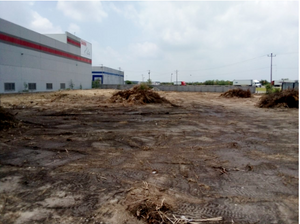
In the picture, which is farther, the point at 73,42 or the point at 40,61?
the point at 73,42

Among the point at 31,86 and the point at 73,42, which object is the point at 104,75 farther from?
the point at 31,86

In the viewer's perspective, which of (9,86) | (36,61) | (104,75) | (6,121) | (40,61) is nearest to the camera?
(6,121)

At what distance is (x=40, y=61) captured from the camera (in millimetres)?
34719

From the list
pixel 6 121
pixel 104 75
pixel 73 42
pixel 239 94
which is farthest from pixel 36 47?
pixel 104 75

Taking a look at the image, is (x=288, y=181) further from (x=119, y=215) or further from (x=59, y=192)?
(x=59, y=192)

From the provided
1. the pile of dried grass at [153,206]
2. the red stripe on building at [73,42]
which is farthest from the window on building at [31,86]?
the pile of dried grass at [153,206]

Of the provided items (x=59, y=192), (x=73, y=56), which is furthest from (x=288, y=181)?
(x=73, y=56)

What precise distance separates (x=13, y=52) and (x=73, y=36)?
703 inches

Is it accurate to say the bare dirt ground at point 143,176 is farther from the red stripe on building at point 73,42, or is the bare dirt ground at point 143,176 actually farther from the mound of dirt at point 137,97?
the red stripe on building at point 73,42

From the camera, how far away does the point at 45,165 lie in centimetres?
507

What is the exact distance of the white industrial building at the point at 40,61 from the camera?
2847 cm

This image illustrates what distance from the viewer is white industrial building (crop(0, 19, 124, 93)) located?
2847 centimetres

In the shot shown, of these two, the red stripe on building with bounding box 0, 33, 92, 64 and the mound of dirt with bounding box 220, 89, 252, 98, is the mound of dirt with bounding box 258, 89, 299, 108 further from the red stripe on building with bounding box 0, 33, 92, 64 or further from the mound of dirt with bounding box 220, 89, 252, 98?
the red stripe on building with bounding box 0, 33, 92, 64

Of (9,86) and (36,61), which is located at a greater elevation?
(36,61)
